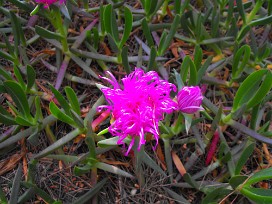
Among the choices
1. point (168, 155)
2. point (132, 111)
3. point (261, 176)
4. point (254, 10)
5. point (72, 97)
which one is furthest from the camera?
point (254, 10)

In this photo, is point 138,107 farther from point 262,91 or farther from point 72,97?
point 262,91

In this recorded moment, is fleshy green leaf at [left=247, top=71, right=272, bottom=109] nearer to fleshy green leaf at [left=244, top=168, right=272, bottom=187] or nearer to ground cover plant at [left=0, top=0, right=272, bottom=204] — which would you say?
ground cover plant at [left=0, top=0, right=272, bottom=204]

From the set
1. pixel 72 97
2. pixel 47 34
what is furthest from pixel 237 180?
pixel 47 34

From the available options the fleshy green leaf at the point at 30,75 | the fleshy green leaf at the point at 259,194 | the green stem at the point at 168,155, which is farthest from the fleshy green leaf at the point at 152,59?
the fleshy green leaf at the point at 259,194

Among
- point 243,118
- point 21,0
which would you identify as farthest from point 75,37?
point 243,118

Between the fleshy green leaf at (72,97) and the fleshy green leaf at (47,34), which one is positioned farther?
the fleshy green leaf at (47,34)

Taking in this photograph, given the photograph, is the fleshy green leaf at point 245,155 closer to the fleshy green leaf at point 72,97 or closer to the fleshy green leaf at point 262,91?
the fleshy green leaf at point 262,91

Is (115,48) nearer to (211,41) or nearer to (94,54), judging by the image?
(94,54)
